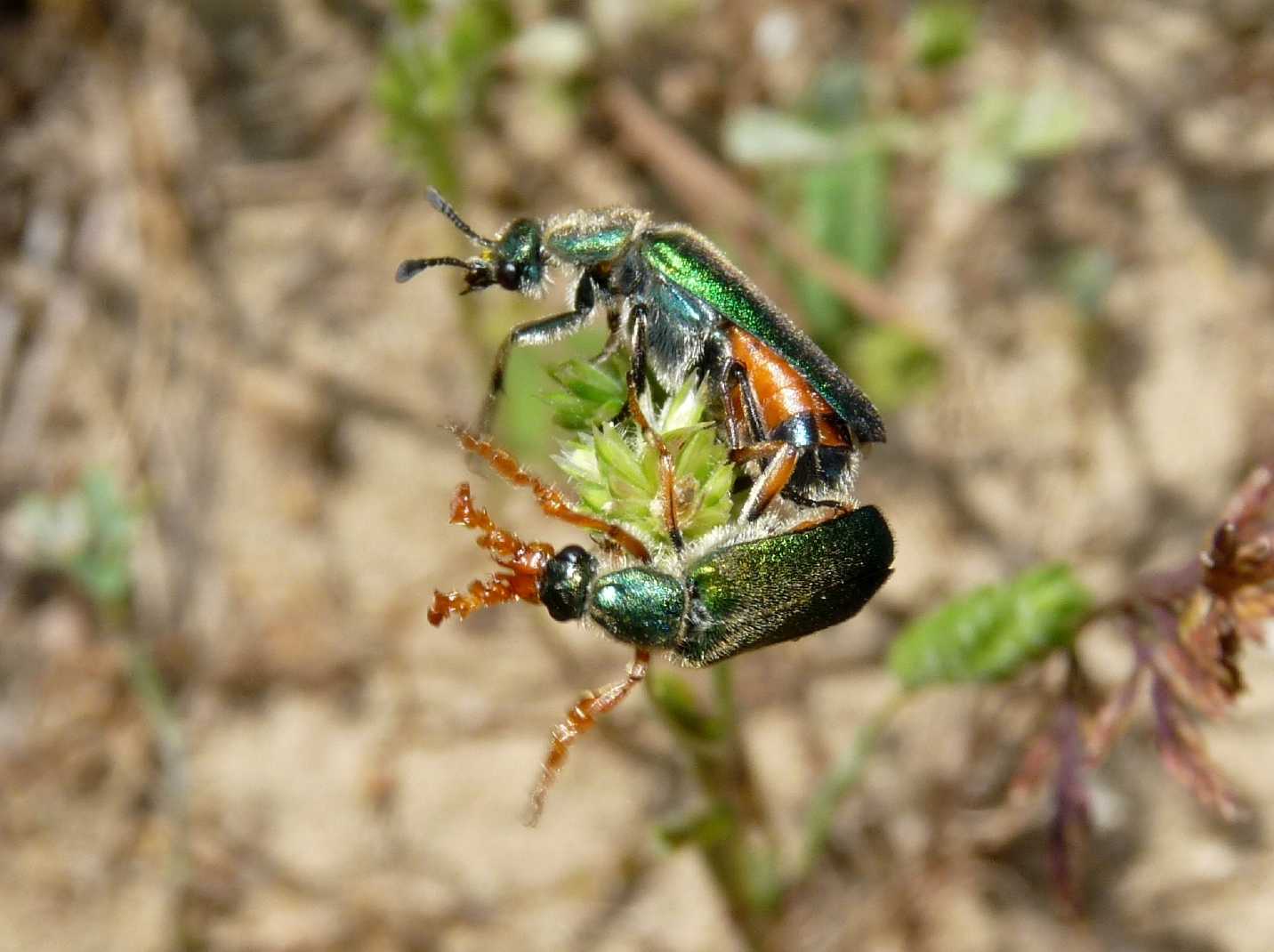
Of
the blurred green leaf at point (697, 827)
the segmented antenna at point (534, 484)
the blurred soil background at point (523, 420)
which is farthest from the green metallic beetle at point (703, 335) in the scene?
the blurred soil background at point (523, 420)

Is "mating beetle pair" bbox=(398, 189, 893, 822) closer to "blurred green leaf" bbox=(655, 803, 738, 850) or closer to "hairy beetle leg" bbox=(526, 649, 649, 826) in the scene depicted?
"hairy beetle leg" bbox=(526, 649, 649, 826)

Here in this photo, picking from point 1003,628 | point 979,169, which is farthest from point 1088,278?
point 1003,628

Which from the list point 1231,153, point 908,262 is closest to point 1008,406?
point 908,262

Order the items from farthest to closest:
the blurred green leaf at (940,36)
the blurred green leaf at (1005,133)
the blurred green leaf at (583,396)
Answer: the blurred green leaf at (940,36)
the blurred green leaf at (1005,133)
the blurred green leaf at (583,396)

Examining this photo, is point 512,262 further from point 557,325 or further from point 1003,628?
point 1003,628

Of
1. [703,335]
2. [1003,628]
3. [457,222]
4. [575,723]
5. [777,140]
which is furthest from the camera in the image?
[777,140]

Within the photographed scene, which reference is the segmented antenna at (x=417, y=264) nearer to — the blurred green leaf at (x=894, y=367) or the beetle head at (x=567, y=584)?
the beetle head at (x=567, y=584)

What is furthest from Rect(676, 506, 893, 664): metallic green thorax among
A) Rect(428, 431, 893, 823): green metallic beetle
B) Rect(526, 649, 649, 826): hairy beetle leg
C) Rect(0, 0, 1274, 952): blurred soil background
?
Rect(0, 0, 1274, 952): blurred soil background
